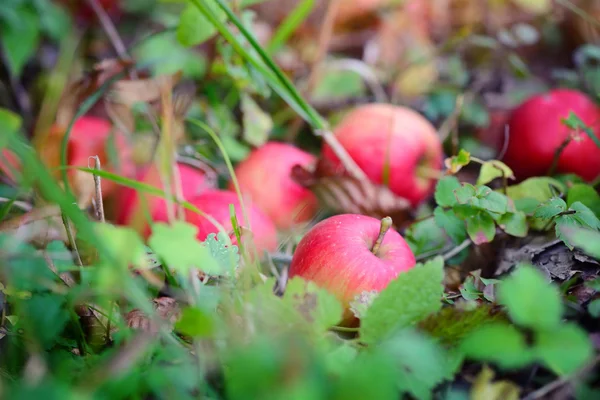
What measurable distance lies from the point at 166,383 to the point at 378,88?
3.94 feet

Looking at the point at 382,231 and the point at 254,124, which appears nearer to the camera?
the point at 382,231

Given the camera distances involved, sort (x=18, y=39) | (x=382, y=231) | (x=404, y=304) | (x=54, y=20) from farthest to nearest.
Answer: (x=54, y=20) < (x=18, y=39) < (x=382, y=231) < (x=404, y=304)

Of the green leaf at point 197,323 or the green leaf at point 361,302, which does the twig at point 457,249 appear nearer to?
the green leaf at point 361,302

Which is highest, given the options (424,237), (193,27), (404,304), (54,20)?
(54,20)

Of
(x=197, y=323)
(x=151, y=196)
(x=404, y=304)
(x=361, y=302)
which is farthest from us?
(x=151, y=196)

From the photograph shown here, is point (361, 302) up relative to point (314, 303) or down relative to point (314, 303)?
down

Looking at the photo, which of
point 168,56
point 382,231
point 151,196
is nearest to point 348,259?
point 382,231

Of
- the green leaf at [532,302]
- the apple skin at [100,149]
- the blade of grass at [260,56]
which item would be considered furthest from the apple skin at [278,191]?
the green leaf at [532,302]

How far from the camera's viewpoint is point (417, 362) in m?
0.52

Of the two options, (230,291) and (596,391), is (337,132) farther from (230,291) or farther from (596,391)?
(596,391)

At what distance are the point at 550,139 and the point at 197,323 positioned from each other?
104cm

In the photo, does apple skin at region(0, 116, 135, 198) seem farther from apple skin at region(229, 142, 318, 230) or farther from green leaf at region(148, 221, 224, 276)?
green leaf at region(148, 221, 224, 276)

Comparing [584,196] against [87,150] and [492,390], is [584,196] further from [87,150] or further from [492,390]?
[87,150]

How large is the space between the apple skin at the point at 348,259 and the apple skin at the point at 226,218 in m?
0.16
